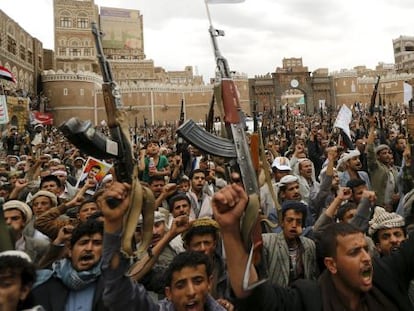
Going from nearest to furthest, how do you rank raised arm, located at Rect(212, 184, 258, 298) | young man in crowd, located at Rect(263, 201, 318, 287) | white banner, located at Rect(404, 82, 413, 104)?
raised arm, located at Rect(212, 184, 258, 298) → young man in crowd, located at Rect(263, 201, 318, 287) → white banner, located at Rect(404, 82, 413, 104)

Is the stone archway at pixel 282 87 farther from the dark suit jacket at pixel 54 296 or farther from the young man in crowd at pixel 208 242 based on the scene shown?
the dark suit jacket at pixel 54 296

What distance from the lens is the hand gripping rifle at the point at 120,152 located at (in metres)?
1.93

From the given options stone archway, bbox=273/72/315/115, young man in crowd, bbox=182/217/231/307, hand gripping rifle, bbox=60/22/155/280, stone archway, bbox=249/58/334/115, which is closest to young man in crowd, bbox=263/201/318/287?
young man in crowd, bbox=182/217/231/307

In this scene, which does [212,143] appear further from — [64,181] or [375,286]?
[64,181]

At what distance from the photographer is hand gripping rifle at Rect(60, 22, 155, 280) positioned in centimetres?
193

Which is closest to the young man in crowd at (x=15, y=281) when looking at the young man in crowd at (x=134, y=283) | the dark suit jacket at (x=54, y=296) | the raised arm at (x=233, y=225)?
the dark suit jacket at (x=54, y=296)

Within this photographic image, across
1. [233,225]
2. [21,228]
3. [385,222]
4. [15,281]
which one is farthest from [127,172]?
[385,222]

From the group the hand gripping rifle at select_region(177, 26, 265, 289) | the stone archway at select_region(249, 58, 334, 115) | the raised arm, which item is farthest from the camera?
the stone archway at select_region(249, 58, 334, 115)

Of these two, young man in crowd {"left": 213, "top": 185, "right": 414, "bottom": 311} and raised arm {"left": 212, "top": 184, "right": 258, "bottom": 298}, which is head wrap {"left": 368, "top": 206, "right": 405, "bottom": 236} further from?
raised arm {"left": 212, "top": 184, "right": 258, "bottom": 298}

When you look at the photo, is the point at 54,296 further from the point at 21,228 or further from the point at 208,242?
the point at 21,228

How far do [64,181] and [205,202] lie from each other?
2395 millimetres

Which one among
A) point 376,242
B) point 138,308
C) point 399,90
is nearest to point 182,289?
point 138,308

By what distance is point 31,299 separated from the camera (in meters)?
1.98

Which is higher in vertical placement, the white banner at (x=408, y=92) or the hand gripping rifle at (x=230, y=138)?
the white banner at (x=408, y=92)
